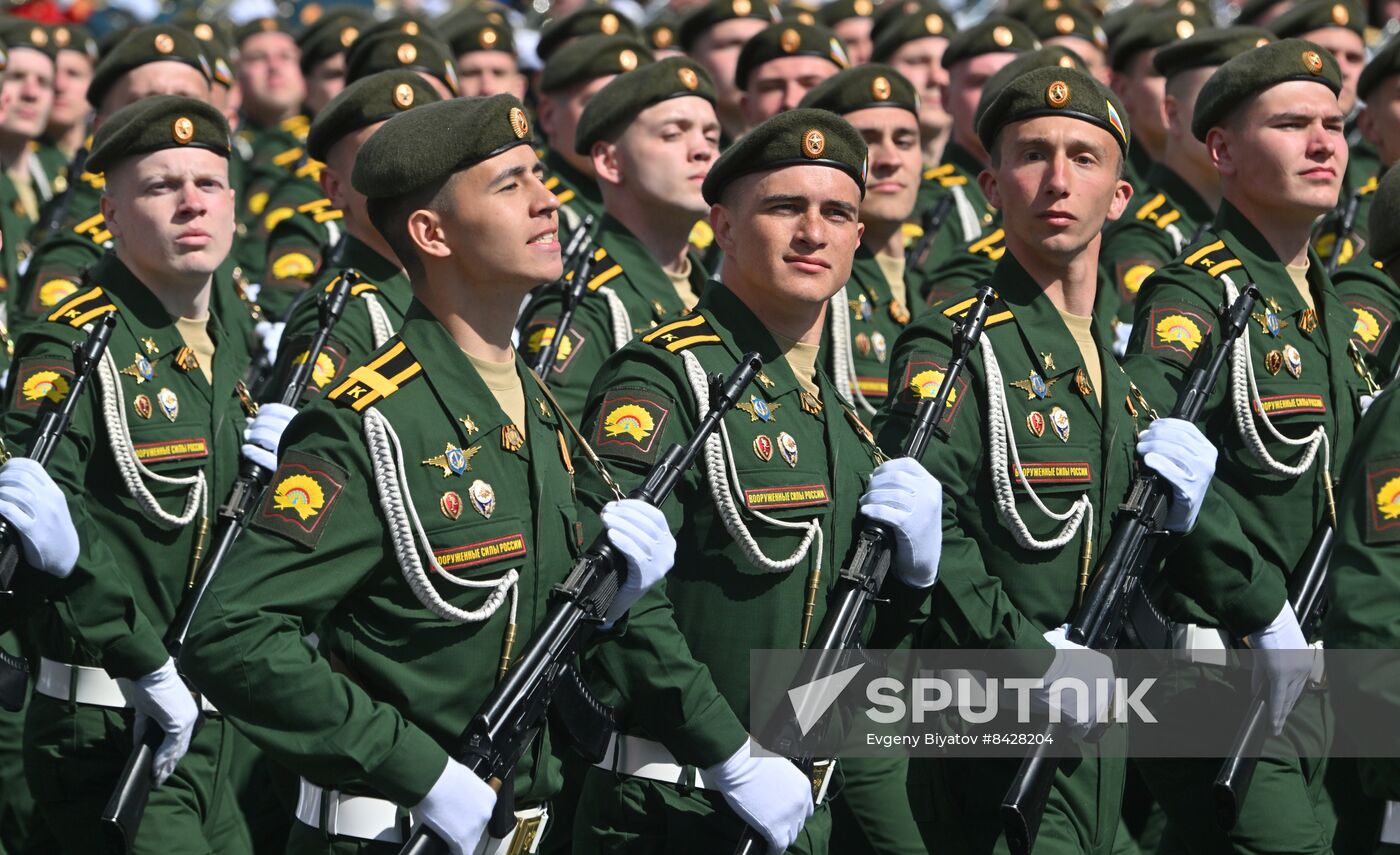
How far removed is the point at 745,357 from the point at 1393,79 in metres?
4.79

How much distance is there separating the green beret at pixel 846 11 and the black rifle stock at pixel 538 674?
8454 millimetres

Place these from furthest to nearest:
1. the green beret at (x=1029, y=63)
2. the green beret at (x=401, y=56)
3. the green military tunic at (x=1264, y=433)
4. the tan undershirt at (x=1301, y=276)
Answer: the green beret at (x=401, y=56) < the green beret at (x=1029, y=63) < the tan undershirt at (x=1301, y=276) < the green military tunic at (x=1264, y=433)

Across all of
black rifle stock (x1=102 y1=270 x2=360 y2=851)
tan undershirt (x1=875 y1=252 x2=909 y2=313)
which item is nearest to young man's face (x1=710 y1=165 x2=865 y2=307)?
black rifle stock (x1=102 y1=270 x2=360 y2=851)

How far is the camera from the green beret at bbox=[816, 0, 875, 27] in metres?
12.9

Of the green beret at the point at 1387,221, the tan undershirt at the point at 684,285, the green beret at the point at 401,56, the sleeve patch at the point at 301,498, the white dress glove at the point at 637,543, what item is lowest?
the sleeve patch at the point at 301,498

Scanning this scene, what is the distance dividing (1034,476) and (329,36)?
24.0 ft

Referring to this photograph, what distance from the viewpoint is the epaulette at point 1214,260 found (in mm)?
6789

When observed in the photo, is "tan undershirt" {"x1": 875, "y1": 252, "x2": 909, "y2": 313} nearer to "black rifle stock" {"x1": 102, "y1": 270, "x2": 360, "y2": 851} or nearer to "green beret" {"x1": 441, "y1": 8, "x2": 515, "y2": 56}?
"black rifle stock" {"x1": 102, "y1": 270, "x2": 360, "y2": 851}

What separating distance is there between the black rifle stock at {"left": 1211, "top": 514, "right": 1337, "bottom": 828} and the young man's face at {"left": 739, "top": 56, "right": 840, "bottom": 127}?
165 inches

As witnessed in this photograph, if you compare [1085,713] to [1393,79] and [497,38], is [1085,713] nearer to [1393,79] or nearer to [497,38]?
[1393,79]

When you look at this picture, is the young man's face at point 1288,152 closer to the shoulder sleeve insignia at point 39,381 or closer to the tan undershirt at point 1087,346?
the tan undershirt at point 1087,346

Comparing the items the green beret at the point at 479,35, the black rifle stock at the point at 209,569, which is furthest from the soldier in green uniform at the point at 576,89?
the black rifle stock at the point at 209,569

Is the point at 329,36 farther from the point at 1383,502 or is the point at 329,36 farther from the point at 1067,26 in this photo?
the point at 1383,502

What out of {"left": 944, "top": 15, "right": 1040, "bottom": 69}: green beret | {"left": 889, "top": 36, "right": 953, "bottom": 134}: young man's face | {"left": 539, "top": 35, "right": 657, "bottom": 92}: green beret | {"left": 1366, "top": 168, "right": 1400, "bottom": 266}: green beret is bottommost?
{"left": 1366, "top": 168, "right": 1400, "bottom": 266}: green beret
